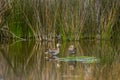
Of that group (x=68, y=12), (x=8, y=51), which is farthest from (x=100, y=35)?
(x=8, y=51)

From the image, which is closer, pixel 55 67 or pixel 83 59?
pixel 55 67

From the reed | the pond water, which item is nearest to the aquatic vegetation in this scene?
the pond water

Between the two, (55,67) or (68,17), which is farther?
(68,17)

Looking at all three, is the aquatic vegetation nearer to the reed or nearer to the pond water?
the pond water

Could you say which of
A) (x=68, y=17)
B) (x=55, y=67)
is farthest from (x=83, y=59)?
(x=68, y=17)

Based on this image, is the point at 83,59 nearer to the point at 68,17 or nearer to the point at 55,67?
the point at 55,67

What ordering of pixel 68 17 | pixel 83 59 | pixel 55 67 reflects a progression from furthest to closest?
pixel 68 17
pixel 83 59
pixel 55 67

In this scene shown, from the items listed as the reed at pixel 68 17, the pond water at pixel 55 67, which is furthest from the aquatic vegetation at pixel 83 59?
the reed at pixel 68 17

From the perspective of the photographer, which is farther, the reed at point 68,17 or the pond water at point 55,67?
the reed at point 68,17

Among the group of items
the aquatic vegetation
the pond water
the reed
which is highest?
the reed

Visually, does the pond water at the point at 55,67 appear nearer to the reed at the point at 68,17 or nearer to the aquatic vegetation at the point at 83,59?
the aquatic vegetation at the point at 83,59

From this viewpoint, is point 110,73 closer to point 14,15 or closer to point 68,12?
point 68,12

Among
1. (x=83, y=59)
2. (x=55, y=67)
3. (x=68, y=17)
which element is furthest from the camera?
(x=68, y=17)

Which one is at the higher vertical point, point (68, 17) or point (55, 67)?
point (68, 17)
